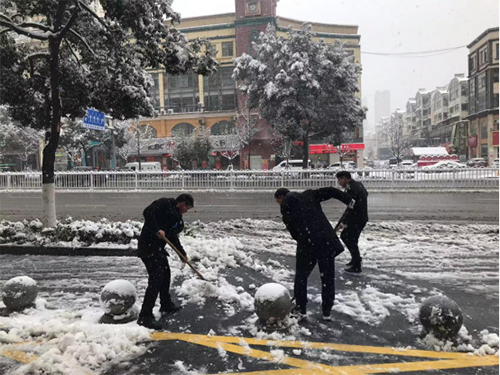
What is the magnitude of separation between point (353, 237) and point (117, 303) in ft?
11.0

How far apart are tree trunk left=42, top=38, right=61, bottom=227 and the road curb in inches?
33.3

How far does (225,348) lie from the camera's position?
3799 millimetres

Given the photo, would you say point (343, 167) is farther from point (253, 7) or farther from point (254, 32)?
point (253, 7)

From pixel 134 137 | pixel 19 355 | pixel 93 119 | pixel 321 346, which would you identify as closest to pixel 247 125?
pixel 134 137

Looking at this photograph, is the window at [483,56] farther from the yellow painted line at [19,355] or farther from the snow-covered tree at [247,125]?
the yellow painted line at [19,355]

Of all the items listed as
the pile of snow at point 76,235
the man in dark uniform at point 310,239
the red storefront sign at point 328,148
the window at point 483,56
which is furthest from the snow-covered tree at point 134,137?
the man in dark uniform at point 310,239

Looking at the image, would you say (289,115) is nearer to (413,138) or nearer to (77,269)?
(77,269)

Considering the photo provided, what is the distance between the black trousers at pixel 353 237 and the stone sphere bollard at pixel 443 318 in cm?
205

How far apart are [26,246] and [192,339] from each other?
5200 mm

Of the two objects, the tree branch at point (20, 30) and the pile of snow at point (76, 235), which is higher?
the tree branch at point (20, 30)

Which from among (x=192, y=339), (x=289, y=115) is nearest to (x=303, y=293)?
(x=192, y=339)

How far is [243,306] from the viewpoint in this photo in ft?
15.9

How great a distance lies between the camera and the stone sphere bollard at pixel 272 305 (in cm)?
414

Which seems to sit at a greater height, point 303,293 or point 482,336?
point 303,293
